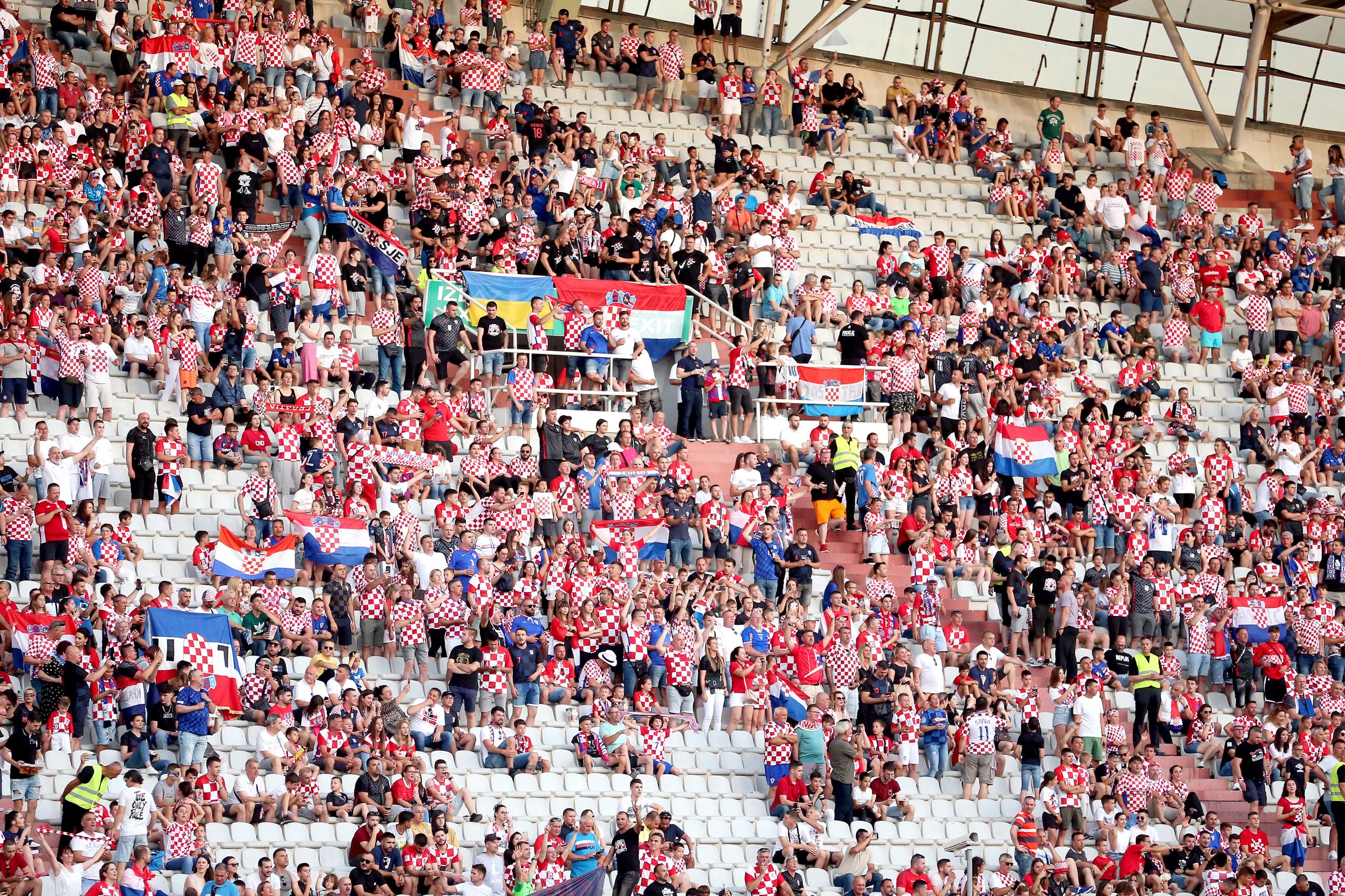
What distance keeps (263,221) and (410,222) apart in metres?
1.96

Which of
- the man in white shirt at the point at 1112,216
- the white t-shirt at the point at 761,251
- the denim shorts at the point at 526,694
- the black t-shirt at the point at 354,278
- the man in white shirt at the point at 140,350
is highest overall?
the man in white shirt at the point at 1112,216

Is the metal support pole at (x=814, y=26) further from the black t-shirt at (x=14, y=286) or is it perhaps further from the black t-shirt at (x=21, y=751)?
the black t-shirt at (x=21, y=751)

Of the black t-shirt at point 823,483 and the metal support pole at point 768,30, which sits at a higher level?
the metal support pole at point 768,30

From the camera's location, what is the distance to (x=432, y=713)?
19906 mm

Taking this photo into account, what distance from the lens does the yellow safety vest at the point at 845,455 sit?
24.5 meters

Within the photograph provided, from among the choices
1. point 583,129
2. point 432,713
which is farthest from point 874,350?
point 432,713

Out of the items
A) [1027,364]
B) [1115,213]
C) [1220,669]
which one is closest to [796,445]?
[1027,364]

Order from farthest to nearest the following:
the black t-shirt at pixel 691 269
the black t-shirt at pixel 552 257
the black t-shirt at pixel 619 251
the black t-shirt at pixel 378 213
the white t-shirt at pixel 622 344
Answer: the black t-shirt at pixel 691 269 → the black t-shirt at pixel 619 251 → the black t-shirt at pixel 552 257 → the black t-shirt at pixel 378 213 → the white t-shirt at pixel 622 344

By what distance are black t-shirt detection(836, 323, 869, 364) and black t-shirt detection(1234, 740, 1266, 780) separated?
7.02 meters

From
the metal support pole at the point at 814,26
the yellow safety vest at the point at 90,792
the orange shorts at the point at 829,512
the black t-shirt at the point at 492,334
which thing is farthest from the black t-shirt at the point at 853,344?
the yellow safety vest at the point at 90,792

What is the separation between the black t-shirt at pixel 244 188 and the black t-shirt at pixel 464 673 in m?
7.65

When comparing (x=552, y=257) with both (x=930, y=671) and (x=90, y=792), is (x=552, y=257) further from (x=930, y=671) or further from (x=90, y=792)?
(x=90, y=792)

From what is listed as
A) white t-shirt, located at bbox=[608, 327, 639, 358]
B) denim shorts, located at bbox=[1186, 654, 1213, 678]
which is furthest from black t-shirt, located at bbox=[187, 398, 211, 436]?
denim shorts, located at bbox=[1186, 654, 1213, 678]

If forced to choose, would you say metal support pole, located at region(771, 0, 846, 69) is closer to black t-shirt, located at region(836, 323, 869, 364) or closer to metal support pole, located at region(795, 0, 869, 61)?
metal support pole, located at region(795, 0, 869, 61)
